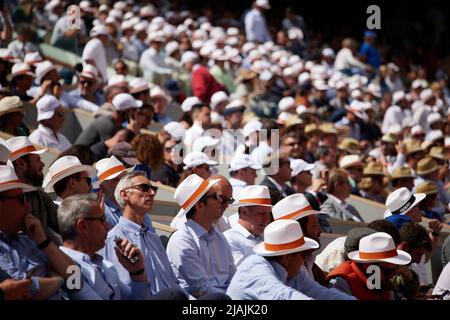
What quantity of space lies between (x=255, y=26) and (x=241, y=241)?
16937 millimetres

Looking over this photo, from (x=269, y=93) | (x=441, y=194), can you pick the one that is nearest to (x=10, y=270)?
(x=441, y=194)

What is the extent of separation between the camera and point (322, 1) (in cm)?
3259

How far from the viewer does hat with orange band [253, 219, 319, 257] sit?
6.95m

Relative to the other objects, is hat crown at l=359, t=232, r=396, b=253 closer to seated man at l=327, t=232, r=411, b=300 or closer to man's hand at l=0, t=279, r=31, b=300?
seated man at l=327, t=232, r=411, b=300

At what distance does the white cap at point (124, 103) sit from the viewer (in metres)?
12.7

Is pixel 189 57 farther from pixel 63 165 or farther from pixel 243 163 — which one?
pixel 63 165

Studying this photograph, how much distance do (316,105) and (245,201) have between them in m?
12.5

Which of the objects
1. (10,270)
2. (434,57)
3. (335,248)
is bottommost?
(434,57)

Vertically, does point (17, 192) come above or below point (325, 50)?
above

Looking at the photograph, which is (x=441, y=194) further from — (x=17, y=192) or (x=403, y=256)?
(x=17, y=192)

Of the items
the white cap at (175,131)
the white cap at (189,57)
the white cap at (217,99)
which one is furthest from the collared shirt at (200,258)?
the white cap at (189,57)

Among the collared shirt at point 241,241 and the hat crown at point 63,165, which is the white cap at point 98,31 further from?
the hat crown at point 63,165

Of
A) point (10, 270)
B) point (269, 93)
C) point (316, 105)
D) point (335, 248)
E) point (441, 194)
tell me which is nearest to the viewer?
point (10, 270)

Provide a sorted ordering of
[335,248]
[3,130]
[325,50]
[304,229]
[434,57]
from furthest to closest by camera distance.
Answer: [434,57] → [325,50] → [3,130] → [335,248] → [304,229]
